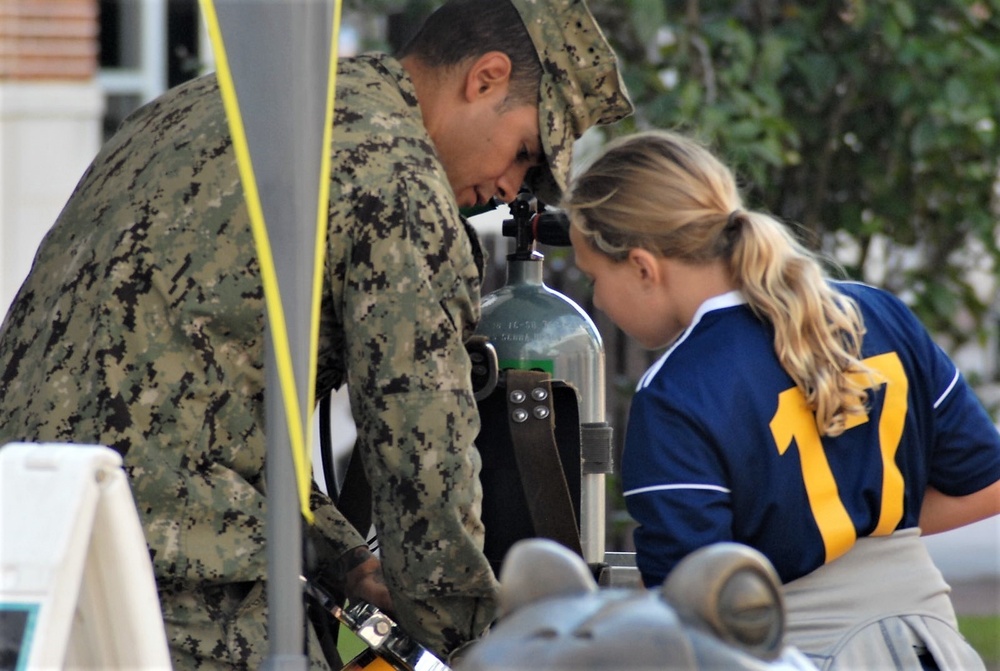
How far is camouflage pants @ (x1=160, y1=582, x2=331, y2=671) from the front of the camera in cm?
215

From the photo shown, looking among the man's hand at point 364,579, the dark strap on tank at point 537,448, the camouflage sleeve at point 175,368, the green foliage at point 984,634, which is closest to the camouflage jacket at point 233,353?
the camouflage sleeve at point 175,368

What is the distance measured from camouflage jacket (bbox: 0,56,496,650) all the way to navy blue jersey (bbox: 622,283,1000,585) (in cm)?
30

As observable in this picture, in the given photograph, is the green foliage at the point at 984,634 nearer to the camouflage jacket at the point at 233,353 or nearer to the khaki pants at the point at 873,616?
the khaki pants at the point at 873,616

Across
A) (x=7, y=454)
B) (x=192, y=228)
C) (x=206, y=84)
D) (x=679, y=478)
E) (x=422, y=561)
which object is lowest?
(x=422, y=561)

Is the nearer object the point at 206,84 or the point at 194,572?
the point at 194,572

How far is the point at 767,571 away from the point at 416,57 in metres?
1.47

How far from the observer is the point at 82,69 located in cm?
688

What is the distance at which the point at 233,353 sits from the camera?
2154 millimetres

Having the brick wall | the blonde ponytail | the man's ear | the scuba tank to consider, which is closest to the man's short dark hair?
the man's ear

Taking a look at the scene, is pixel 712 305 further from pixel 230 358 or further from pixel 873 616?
pixel 230 358

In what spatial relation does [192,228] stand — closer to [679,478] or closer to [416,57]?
[416,57]

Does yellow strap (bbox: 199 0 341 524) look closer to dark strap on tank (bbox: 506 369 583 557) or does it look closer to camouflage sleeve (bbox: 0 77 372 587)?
camouflage sleeve (bbox: 0 77 372 587)

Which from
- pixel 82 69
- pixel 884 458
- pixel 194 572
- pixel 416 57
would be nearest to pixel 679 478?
pixel 884 458

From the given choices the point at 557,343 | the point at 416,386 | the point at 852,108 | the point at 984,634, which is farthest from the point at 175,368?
the point at 984,634
